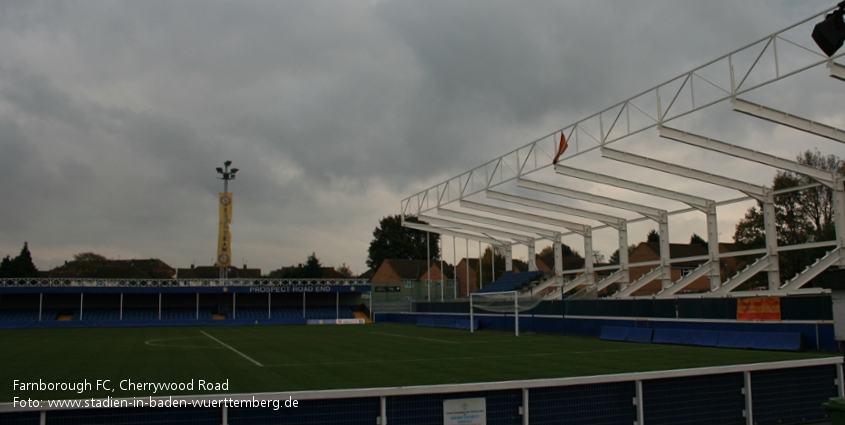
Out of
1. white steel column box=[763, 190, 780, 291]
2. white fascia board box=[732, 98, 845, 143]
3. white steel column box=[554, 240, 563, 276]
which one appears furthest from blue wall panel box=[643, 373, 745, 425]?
white steel column box=[554, 240, 563, 276]

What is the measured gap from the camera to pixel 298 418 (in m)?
7.71

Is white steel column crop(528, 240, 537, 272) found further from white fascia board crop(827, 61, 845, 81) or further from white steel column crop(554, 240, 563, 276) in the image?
white fascia board crop(827, 61, 845, 81)

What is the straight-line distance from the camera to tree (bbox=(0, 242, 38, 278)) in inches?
3054

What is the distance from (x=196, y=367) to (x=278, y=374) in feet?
11.6

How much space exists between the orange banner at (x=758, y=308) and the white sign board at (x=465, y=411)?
63.0ft

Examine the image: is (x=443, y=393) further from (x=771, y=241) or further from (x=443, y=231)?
(x=443, y=231)

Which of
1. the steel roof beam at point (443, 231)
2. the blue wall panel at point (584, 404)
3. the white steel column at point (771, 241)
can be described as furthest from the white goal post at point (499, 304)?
the blue wall panel at point (584, 404)

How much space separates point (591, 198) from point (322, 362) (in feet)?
71.7

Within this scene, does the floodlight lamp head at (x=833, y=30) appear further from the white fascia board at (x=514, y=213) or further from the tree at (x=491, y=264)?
the tree at (x=491, y=264)

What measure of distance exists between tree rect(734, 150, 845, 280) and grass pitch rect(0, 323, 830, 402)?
35.0 meters

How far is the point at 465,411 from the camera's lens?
8195 mm

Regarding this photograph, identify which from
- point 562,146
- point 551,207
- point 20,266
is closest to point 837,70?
point 562,146

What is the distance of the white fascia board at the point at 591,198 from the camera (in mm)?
35688

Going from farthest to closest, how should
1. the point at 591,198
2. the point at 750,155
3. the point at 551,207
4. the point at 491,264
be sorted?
the point at 491,264 < the point at 551,207 < the point at 591,198 < the point at 750,155
